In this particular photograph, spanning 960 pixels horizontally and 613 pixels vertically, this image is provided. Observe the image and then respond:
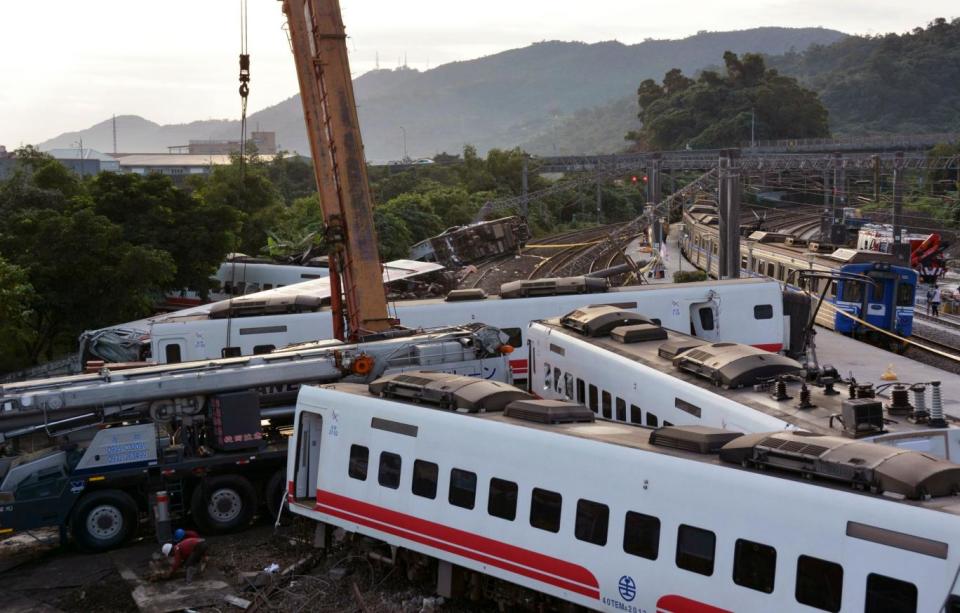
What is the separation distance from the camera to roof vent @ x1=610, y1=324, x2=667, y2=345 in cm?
1984

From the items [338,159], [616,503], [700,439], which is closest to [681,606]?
[616,503]

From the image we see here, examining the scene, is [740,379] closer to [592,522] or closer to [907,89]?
[592,522]

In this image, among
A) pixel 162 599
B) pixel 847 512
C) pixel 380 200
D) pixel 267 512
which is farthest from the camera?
pixel 380 200

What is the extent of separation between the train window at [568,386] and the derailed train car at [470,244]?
33.0 metres

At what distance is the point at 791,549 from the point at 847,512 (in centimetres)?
70

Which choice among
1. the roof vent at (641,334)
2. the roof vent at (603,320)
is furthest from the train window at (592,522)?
the roof vent at (603,320)

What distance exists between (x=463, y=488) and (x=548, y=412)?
1.51 m

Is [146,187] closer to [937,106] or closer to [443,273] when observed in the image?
[443,273]

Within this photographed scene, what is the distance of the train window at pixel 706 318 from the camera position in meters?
27.4

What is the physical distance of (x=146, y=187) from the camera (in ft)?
150

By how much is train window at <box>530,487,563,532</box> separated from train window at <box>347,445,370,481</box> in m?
3.32

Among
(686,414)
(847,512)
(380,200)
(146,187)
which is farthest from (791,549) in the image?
(380,200)

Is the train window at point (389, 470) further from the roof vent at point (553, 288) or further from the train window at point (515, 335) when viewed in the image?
the roof vent at point (553, 288)

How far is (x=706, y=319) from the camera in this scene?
2750cm
